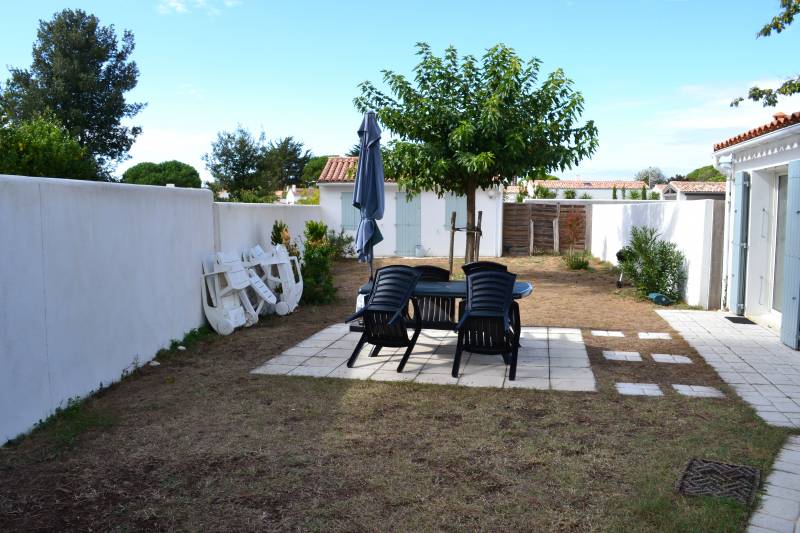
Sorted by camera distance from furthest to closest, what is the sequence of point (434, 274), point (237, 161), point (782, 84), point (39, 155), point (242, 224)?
Result: point (237, 161)
point (39, 155)
point (782, 84)
point (242, 224)
point (434, 274)

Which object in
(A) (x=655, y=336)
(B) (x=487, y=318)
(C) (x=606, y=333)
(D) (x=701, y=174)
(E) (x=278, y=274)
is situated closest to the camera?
(B) (x=487, y=318)

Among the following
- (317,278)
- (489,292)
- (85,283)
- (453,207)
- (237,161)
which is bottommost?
(317,278)

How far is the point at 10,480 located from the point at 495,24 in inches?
437

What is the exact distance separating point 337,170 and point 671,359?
1561cm

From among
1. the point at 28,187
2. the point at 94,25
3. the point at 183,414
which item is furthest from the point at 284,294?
the point at 94,25

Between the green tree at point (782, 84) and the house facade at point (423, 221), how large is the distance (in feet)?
27.8

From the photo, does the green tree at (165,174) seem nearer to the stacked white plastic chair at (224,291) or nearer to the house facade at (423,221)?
the house facade at (423,221)

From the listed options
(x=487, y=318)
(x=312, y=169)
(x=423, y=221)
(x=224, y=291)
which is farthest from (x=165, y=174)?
(x=487, y=318)

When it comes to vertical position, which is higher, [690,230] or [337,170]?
[337,170]

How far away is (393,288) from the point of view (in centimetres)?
634

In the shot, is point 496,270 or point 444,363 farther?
point 444,363

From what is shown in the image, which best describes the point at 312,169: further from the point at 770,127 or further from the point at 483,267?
the point at 483,267

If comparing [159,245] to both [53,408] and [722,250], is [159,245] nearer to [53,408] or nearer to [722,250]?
[53,408]

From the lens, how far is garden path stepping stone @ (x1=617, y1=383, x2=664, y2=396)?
Result: 5.45m
